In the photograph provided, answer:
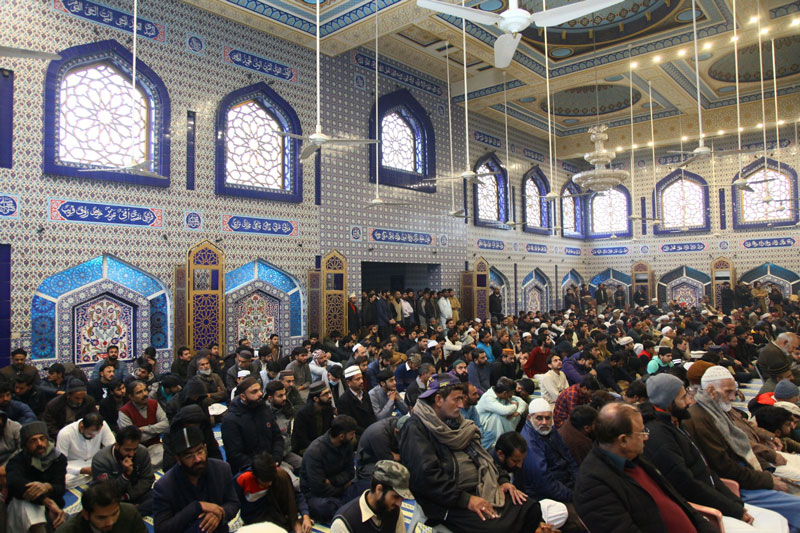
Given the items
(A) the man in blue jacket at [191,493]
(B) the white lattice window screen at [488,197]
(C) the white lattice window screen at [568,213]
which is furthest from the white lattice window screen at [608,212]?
(A) the man in blue jacket at [191,493]

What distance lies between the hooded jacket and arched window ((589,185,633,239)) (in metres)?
16.0

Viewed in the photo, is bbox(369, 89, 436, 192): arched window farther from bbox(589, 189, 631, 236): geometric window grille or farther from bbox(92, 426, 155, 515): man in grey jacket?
bbox(589, 189, 631, 236): geometric window grille

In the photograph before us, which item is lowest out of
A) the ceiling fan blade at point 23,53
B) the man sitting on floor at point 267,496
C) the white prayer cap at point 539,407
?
the man sitting on floor at point 267,496

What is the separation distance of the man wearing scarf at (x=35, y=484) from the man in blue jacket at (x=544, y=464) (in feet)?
8.36

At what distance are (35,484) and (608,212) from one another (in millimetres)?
17661

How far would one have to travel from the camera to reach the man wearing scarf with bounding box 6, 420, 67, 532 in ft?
8.85

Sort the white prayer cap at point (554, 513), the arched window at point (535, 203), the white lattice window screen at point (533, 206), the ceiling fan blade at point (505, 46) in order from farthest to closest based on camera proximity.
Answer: the white lattice window screen at point (533, 206) → the arched window at point (535, 203) → the ceiling fan blade at point (505, 46) → the white prayer cap at point (554, 513)

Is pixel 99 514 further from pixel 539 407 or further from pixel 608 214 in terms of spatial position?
pixel 608 214

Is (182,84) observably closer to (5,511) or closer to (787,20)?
(5,511)

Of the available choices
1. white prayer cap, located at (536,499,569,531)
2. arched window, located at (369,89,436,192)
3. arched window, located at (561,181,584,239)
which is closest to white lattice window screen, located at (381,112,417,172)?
arched window, located at (369,89,436,192)

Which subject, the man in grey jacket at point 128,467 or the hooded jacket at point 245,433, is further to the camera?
the hooded jacket at point 245,433

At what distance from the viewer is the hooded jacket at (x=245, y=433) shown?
125 inches

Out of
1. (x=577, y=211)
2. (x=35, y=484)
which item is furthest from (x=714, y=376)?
(x=577, y=211)

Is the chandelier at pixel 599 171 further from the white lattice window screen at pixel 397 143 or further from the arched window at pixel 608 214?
the arched window at pixel 608 214
